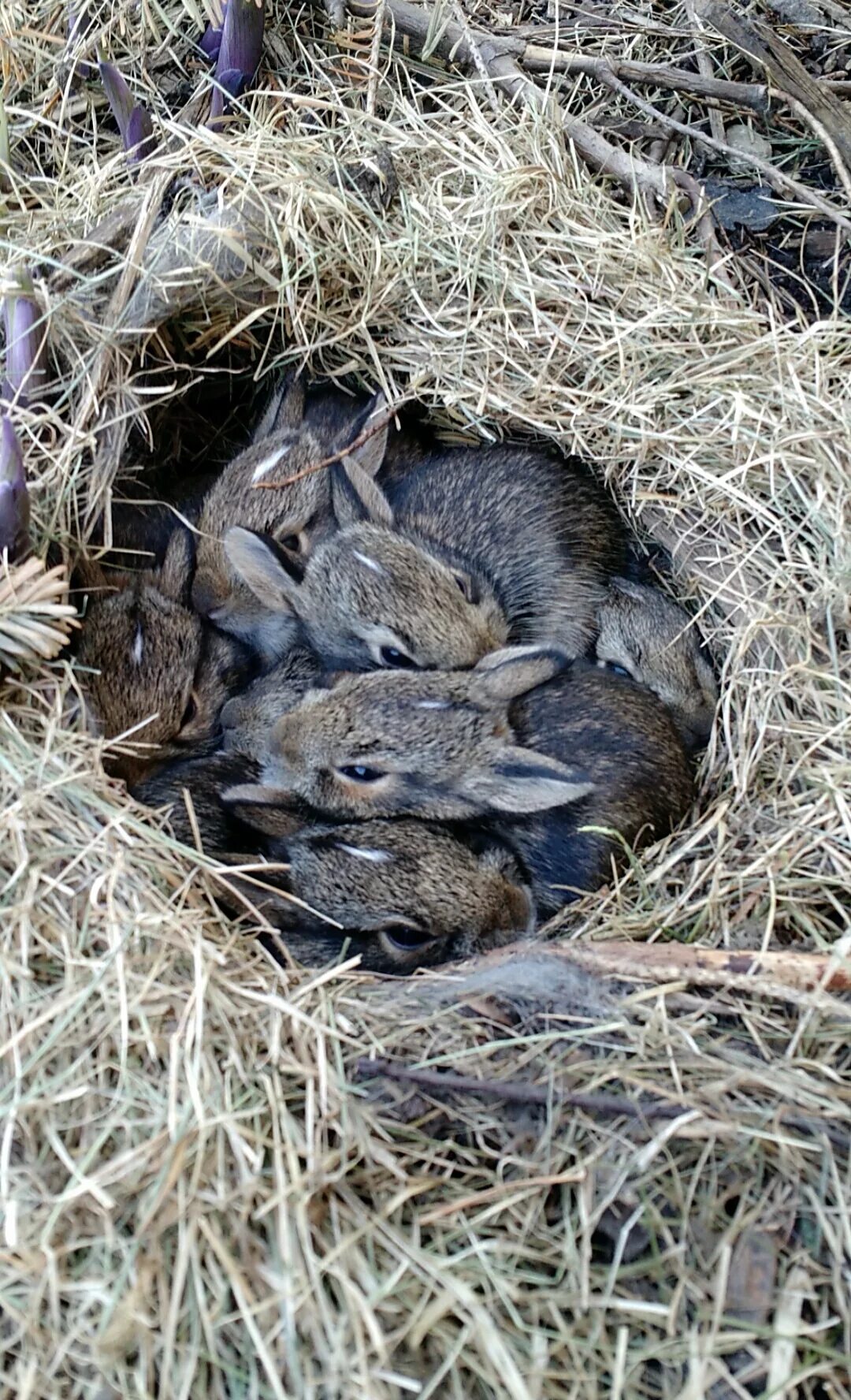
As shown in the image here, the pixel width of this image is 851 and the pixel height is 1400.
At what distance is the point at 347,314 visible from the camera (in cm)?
369

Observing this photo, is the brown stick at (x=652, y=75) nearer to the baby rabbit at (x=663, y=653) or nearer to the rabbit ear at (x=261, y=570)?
the baby rabbit at (x=663, y=653)

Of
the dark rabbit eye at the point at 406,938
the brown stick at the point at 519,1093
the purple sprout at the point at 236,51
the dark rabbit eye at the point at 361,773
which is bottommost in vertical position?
the dark rabbit eye at the point at 406,938

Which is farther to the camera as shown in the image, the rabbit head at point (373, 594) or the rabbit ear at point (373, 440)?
the rabbit ear at point (373, 440)

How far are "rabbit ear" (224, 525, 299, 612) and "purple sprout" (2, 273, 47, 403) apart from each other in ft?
2.38

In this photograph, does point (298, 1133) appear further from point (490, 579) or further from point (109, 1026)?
point (490, 579)

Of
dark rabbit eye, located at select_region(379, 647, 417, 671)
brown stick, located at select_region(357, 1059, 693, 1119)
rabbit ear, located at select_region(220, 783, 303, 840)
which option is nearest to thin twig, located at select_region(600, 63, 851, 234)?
dark rabbit eye, located at select_region(379, 647, 417, 671)

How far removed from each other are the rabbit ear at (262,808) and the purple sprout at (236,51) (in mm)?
2170

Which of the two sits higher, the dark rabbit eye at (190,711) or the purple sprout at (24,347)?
the purple sprout at (24,347)

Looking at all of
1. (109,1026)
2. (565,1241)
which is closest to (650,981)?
(565,1241)

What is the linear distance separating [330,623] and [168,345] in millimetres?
1038

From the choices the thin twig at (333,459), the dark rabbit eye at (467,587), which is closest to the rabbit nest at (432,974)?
the thin twig at (333,459)

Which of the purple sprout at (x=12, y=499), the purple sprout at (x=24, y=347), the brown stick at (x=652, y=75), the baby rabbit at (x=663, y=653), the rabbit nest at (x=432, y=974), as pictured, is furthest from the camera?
the brown stick at (x=652, y=75)

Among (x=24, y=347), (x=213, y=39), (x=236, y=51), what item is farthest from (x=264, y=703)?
(x=213, y=39)

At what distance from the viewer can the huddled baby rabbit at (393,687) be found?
3.26m
